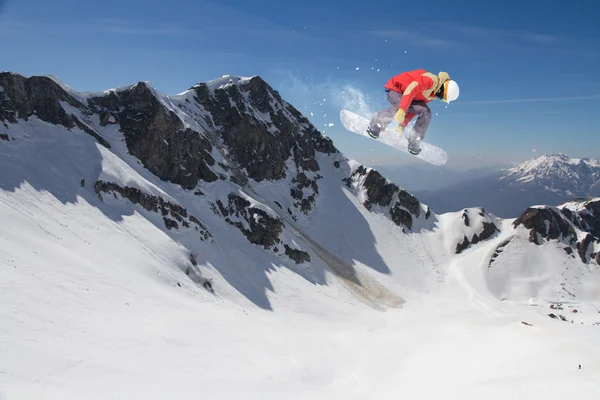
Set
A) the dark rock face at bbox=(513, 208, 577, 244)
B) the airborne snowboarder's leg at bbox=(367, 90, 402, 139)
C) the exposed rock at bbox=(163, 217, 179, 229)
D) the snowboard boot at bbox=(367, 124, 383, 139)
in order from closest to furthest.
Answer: the airborne snowboarder's leg at bbox=(367, 90, 402, 139) → the snowboard boot at bbox=(367, 124, 383, 139) → the exposed rock at bbox=(163, 217, 179, 229) → the dark rock face at bbox=(513, 208, 577, 244)

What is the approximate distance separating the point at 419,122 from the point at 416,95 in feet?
6.74

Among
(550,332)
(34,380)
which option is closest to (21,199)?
(34,380)

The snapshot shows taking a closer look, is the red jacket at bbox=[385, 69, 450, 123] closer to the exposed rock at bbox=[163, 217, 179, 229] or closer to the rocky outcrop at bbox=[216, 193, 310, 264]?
the exposed rock at bbox=[163, 217, 179, 229]

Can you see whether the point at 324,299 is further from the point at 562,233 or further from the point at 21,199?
the point at 562,233

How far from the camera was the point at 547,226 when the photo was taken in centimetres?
9338

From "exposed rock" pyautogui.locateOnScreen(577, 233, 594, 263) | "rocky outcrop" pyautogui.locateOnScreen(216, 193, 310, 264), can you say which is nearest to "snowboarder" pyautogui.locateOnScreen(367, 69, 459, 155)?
"rocky outcrop" pyautogui.locateOnScreen(216, 193, 310, 264)

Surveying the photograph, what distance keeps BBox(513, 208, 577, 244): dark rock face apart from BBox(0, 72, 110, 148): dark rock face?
98.1m

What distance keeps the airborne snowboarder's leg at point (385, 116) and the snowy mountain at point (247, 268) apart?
12248mm

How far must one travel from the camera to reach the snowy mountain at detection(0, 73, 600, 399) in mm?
18062

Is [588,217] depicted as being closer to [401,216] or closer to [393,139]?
[401,216]

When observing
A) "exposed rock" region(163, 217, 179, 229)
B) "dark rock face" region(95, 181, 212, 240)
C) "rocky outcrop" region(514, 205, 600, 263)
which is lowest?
"exposed rock" region(163, 217, 179, 229)

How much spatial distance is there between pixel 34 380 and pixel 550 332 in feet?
110

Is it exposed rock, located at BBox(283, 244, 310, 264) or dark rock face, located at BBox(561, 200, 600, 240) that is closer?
exposed rock, located at BBox(283, 244, 310, 264)

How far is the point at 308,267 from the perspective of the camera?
6531 centimetres
